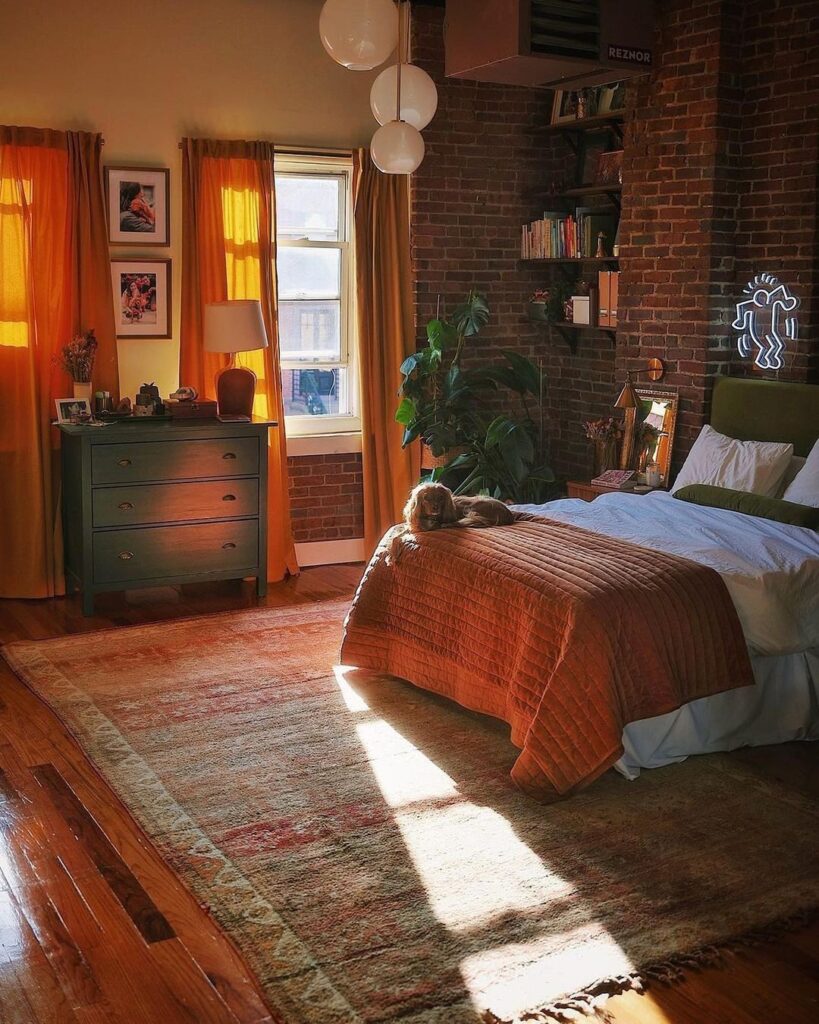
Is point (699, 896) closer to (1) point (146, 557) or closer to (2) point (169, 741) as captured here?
(2) point (169, 741)

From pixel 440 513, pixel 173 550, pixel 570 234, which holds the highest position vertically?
pixel 570 234

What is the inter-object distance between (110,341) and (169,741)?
2677 millimetres

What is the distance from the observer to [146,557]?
596cm

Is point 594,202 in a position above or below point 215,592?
above

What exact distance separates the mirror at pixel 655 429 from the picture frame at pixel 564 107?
172 cm

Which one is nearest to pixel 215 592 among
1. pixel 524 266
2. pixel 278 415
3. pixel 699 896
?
pixel 278 415

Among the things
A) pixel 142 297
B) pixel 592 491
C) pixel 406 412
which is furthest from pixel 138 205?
pixel 592 491

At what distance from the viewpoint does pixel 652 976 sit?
2836mm

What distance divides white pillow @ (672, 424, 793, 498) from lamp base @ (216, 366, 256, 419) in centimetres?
228

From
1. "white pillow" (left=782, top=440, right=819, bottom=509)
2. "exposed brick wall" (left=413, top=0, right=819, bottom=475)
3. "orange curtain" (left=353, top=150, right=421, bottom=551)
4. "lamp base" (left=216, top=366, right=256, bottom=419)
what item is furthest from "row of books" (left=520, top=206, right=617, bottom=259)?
"white pillow" (left=782, top=440, right=819, bottom=509)

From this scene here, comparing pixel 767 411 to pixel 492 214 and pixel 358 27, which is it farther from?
pixel 358 27

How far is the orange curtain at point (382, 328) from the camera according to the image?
6.79 metres

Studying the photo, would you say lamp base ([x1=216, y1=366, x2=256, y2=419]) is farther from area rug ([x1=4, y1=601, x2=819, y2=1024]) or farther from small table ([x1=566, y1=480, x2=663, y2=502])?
area rug ([x1=4, y1=601, x2=819, y2=1024])

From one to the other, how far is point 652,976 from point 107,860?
1554 millimetres
